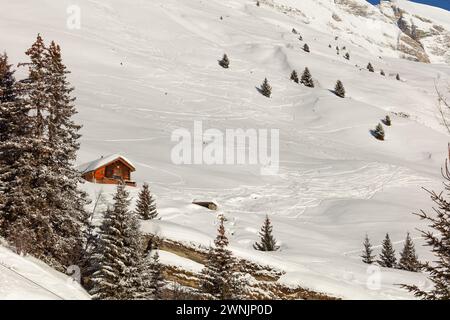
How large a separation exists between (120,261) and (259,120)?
50.0 metres

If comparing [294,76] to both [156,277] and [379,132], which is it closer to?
[379,132]

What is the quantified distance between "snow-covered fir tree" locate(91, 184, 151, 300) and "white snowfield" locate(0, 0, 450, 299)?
471 centimetres

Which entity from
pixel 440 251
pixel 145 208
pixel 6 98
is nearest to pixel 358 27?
pixel 145 208

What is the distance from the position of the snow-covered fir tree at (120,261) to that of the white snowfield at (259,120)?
4.71m

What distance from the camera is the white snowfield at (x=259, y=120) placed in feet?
96.8

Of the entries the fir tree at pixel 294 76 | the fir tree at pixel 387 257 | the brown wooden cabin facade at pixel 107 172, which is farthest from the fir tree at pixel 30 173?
the fir tree at pixel 294 76

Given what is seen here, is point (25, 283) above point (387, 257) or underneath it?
above

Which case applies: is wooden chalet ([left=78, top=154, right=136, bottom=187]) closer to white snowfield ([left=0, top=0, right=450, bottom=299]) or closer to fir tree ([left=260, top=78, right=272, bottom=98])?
white snowfield ([left=0, top=0, right=450, bottom=299])

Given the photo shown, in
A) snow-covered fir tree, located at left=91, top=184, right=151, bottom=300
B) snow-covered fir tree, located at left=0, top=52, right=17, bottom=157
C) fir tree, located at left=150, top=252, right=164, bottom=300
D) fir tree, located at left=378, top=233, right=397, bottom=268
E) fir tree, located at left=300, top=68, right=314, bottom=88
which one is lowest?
fir tree, located at left=378, top=233, right=397, bottom=268

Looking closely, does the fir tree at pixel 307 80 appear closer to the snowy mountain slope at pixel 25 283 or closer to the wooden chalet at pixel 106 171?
the wooden chalet at pixel 106 171

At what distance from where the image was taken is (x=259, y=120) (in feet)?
204

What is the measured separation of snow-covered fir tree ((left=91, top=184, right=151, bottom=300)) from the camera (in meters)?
13.1

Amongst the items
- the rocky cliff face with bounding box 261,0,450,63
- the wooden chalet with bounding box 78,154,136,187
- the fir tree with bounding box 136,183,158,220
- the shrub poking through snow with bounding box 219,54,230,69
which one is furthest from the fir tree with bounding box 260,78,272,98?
the rocky cliff face with bounding box 261,0,450,63
